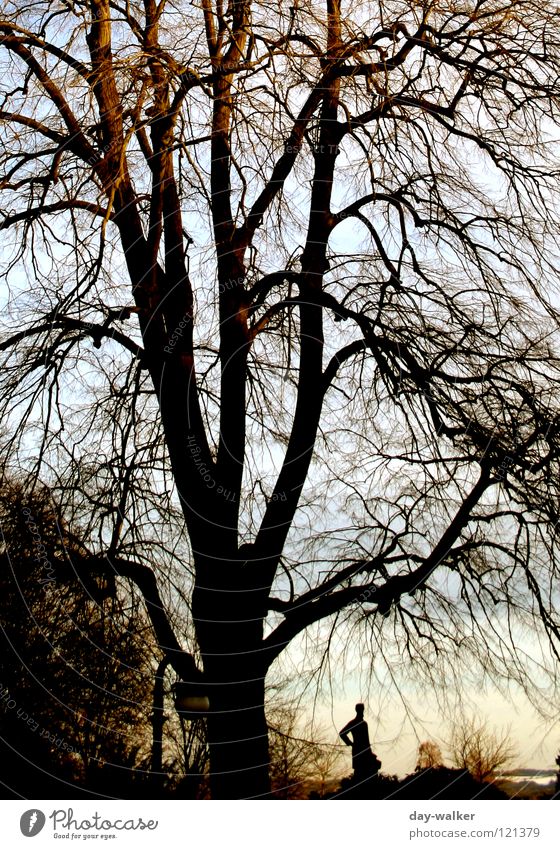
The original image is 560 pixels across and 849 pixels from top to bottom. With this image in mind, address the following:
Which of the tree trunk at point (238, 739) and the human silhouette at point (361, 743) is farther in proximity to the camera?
the tree trunk at point (238, 739)

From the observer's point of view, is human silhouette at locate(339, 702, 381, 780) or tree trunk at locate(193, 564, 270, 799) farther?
tree trunk at locate(193, 564, 270, 799)

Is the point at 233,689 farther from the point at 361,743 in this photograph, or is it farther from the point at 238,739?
the point at 361,743

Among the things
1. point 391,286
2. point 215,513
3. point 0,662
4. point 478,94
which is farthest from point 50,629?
point 478,94

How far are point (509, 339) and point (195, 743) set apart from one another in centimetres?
501

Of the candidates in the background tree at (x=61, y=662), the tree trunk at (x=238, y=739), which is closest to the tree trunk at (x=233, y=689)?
the tree trunk at (x=238, y=739)

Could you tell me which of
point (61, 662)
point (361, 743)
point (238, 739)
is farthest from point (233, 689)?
point (61, 662)

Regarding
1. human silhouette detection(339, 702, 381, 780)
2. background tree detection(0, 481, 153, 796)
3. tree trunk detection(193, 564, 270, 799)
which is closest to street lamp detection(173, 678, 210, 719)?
tree trunk detection(193, 564, 270, 799)

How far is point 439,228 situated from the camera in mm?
6594

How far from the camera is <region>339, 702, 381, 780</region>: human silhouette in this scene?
604 cm

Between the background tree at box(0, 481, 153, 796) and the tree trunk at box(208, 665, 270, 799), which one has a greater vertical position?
the background tree at box(0, 481, 153, 796)

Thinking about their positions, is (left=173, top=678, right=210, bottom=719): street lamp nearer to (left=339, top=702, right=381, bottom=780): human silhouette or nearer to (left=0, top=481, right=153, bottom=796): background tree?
(left=0, top=481, right=153, bottom=796): background tree

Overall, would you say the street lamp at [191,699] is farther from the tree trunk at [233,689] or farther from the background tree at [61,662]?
the background tree at [61,662]

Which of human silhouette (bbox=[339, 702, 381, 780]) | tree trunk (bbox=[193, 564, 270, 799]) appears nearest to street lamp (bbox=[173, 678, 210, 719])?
tree trunk (bbox=[193, 564, 270, 799])

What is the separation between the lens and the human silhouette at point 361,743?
238 inches
